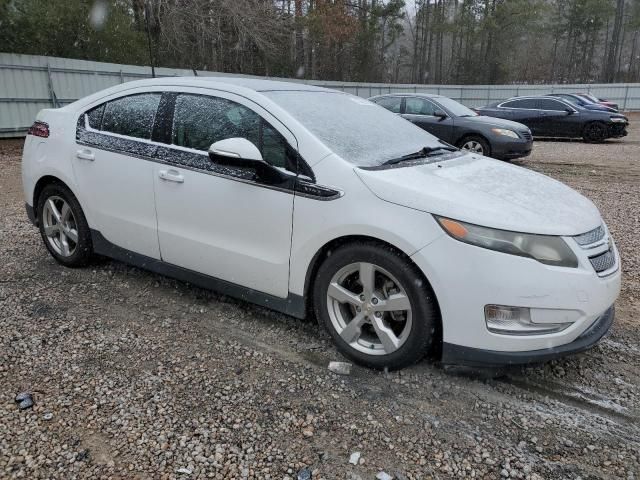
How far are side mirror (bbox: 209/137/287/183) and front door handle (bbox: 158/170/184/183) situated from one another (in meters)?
0.46

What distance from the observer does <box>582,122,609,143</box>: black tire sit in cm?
1549

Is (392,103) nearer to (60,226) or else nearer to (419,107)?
(419,107)

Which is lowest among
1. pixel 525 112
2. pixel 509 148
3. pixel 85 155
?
pixel 509 148

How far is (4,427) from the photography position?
8.02 ft

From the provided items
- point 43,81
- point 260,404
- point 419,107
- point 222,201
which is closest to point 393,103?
point 419,107

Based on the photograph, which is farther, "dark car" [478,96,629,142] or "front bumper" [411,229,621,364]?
"dark car" [478,96,629,142]

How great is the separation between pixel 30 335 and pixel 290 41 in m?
27.8

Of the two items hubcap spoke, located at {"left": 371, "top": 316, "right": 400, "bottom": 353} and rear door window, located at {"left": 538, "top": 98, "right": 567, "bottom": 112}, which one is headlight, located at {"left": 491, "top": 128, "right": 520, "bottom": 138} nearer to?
rear door window, located at {"left": 538, "top": 98, "right": 567, "bottom": 112}

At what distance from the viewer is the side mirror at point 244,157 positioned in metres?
3.05

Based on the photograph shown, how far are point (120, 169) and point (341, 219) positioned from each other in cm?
190

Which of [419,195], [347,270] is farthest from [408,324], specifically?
[419,195]

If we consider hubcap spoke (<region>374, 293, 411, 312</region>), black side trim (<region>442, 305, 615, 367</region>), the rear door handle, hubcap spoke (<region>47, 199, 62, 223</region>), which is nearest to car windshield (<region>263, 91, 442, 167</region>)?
hubcap spoke (<region>374, 293, 411, 312</region>)

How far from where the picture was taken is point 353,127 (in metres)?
3.45

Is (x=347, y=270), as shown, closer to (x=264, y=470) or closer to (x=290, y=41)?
(x=264, y=470)
